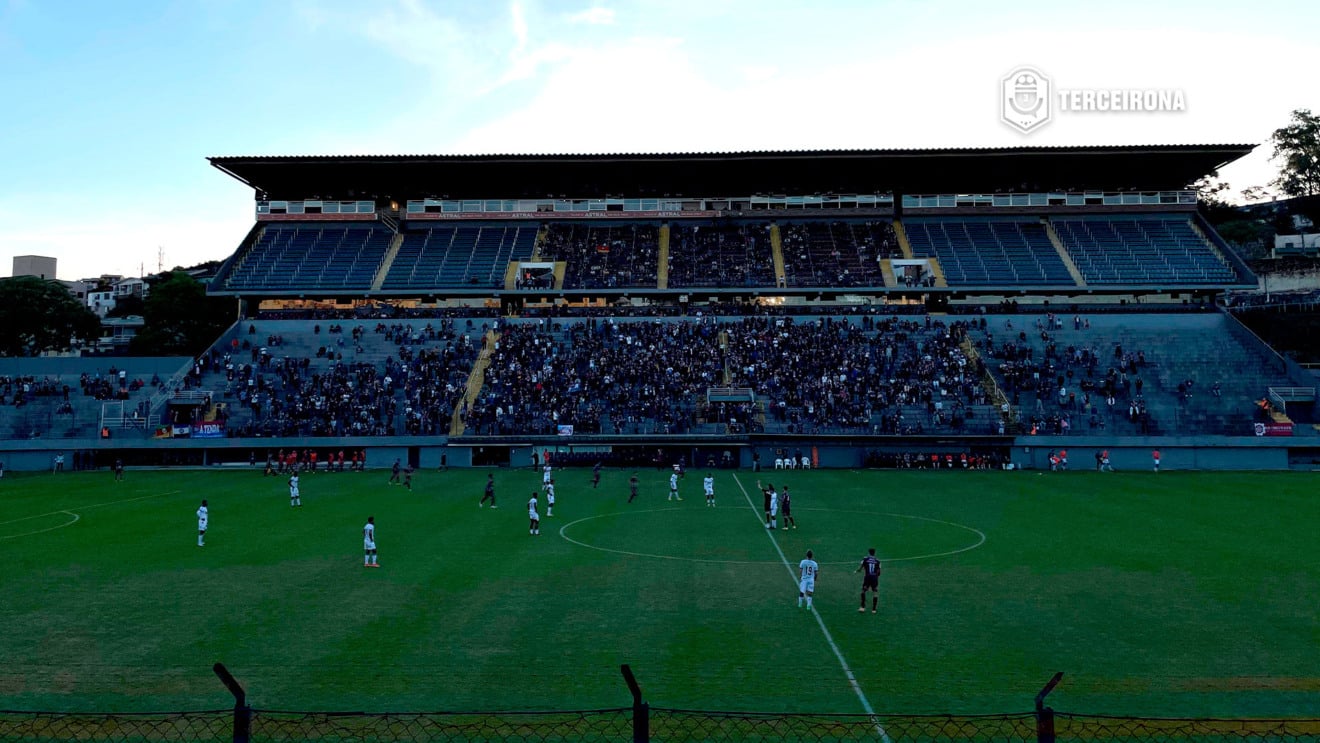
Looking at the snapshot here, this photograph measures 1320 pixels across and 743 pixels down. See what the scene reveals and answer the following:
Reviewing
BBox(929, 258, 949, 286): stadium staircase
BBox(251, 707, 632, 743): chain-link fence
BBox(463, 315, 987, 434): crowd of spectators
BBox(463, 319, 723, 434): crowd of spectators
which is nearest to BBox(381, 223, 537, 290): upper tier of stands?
BBox(463, 315, 987, 434): crowd of spectators

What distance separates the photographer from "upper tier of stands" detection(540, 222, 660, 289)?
244ft

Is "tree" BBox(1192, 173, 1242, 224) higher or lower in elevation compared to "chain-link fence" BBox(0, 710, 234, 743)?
higher

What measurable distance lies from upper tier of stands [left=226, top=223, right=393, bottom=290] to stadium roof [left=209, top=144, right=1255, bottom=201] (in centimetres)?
396

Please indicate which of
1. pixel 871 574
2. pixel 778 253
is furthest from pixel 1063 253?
pixel 871 574

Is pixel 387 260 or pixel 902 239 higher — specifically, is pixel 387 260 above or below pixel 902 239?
below

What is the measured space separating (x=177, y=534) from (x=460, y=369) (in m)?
34.3

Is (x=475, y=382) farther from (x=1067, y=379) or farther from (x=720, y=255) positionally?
(x=1067, y=379)

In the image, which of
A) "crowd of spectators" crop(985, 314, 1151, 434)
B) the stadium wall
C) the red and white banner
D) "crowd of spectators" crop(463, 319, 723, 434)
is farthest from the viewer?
the red and white banner

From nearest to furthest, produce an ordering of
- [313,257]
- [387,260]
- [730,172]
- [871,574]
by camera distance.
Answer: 1. [871,574]
2. [313,257]
3. [387,260]
4. [730,172]

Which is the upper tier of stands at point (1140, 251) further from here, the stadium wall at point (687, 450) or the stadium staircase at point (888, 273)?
the stadium wall at point (687, 450)

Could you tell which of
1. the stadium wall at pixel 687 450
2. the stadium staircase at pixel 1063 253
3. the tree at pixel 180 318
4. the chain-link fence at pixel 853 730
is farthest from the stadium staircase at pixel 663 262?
the chain-link fence at pixel 853 730

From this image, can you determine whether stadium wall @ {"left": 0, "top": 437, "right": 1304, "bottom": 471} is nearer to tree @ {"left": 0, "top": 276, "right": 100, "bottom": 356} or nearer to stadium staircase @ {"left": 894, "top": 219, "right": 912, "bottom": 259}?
stadium staircase @ {"left": 894, "top": 219, "right": 912, "bottom": 259}

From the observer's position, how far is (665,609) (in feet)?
62.2

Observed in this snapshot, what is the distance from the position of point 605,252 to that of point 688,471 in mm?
31077
